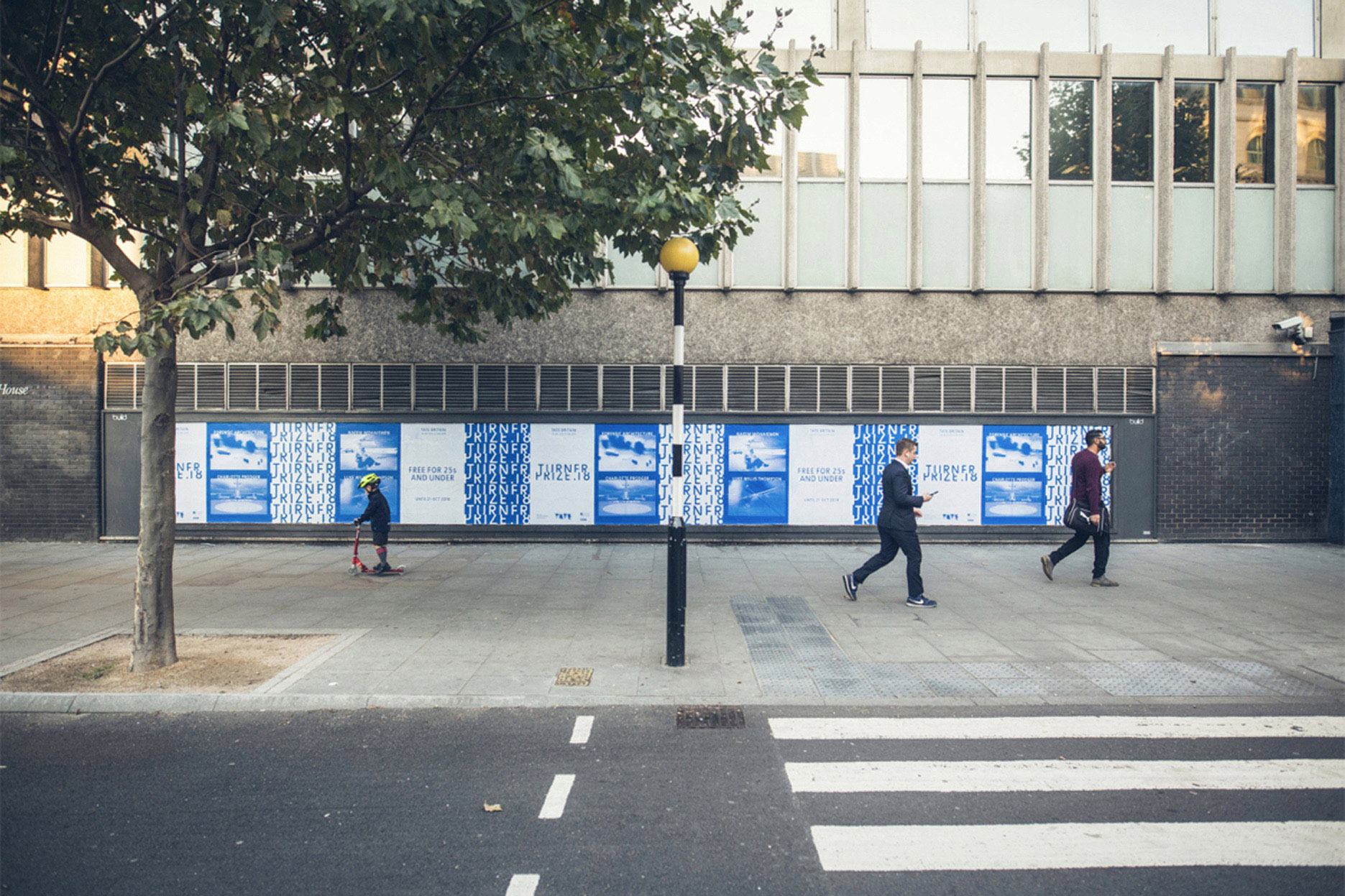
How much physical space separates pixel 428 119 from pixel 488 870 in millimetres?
6226

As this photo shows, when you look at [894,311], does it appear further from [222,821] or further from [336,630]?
[222,821]

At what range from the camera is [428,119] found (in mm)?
6691

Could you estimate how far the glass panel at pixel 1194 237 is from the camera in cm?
1353

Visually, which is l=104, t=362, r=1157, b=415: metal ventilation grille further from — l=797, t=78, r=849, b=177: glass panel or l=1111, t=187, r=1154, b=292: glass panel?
l=797, t=78, r=849, b=177: glass panel

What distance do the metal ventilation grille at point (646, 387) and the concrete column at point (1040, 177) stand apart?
7304 mm

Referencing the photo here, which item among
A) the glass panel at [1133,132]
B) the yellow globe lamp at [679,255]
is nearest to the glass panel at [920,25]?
the glass panel at [1133,132]

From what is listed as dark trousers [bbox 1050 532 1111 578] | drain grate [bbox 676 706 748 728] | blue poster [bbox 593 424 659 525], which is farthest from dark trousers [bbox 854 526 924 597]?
blue poster [bbox 593 424 659 525]

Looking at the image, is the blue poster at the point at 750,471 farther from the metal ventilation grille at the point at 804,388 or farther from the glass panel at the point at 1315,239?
the glass panel at the point at 1315,239

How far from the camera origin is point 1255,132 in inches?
537

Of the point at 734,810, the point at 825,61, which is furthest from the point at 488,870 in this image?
the point at 825,61

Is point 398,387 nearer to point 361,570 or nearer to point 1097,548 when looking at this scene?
point 361,570

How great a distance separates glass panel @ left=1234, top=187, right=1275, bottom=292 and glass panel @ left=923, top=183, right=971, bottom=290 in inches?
203

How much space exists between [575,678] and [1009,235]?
A: 1192 centimetres

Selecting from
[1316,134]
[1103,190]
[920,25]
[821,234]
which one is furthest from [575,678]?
[1316,134]
